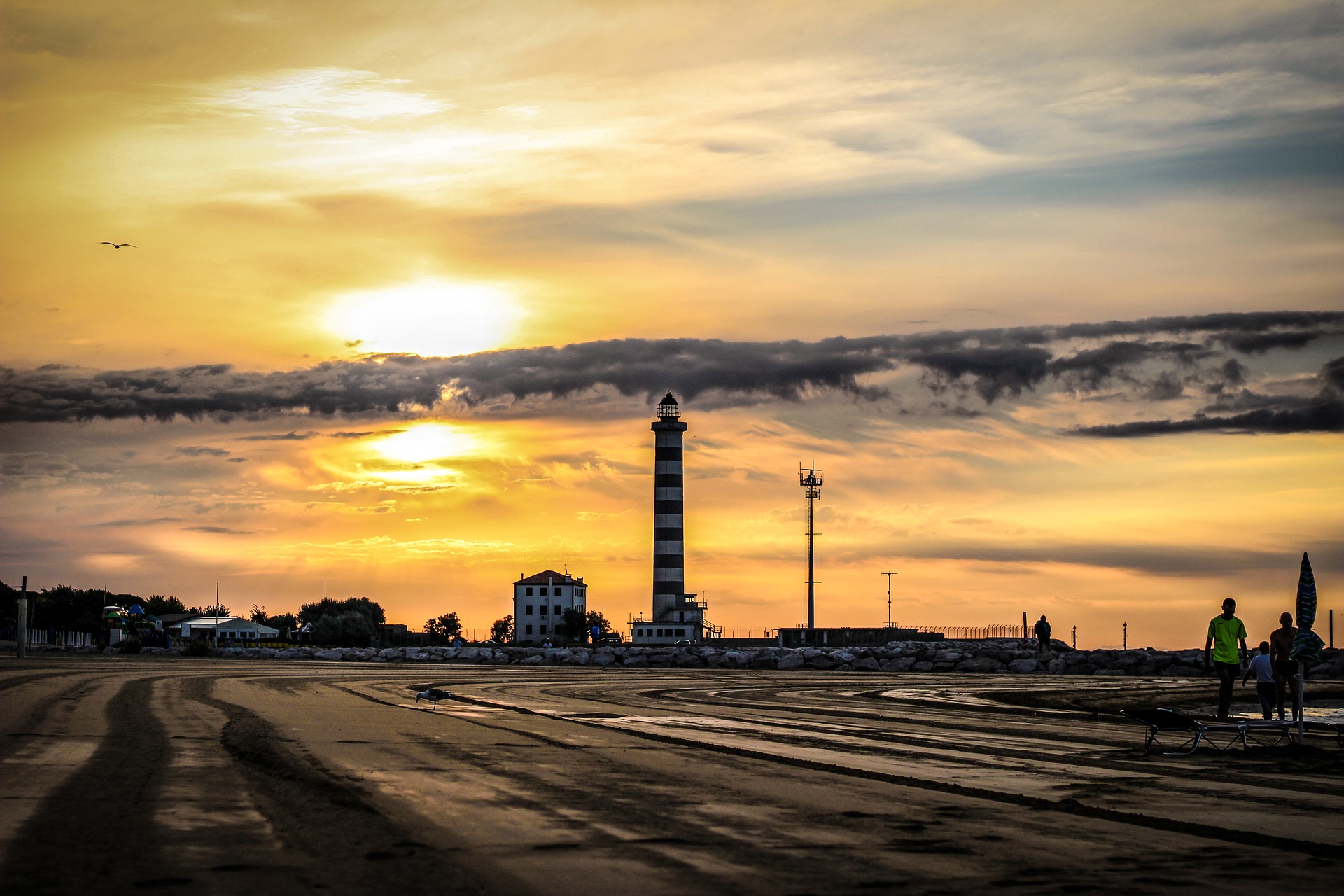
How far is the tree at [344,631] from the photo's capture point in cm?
11612

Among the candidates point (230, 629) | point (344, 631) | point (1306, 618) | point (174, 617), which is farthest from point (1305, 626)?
point (174, 617)

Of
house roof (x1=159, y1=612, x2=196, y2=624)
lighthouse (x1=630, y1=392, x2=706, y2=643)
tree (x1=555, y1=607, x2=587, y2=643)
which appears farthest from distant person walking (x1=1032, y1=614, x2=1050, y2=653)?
house roof (x1=159, y1=612, x2=196, y2=624)

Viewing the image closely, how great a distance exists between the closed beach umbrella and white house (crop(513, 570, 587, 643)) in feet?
394

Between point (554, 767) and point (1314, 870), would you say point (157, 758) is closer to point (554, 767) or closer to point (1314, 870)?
point (554, 767)

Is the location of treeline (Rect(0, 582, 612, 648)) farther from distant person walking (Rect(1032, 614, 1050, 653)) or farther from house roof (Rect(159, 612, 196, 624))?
distant person walking (Rect(1032, 614, 1050, 653))

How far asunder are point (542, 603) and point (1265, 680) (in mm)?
120456

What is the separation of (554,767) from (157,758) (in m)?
4.53

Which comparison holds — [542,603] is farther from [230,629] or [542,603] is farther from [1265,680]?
[1265,680]

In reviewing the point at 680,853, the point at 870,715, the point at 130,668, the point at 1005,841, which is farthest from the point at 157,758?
the point at 130,668

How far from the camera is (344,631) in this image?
117 m

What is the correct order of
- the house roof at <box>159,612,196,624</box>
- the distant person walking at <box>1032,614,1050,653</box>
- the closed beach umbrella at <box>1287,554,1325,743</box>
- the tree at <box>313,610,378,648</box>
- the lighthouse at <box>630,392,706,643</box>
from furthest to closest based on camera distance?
the house roof at <box>159,612,196,624</box> → the tree at <box>313,610,378,648</box> → the lighthouse at <box>630,392,706,643</box> → the distant person walking at <box>1032,614,1050,653</box> → the closed beach umbrella at <box>1287,554,1325,743</box>

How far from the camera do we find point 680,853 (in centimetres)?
907

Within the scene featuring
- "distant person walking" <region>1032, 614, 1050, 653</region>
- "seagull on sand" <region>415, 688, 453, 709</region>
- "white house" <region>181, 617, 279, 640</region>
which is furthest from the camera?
"white house" <region>181, 617, 279, 640</region>

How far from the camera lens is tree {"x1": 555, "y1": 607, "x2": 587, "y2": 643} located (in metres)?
125
